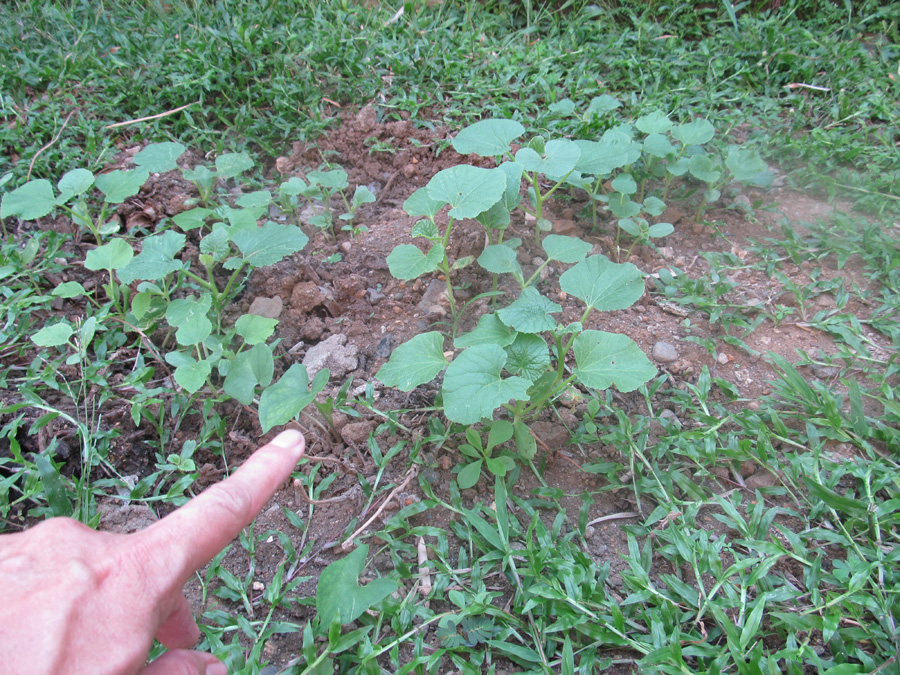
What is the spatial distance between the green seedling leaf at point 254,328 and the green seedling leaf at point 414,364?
45 cm

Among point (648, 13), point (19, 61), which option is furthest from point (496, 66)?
point (19, 61)

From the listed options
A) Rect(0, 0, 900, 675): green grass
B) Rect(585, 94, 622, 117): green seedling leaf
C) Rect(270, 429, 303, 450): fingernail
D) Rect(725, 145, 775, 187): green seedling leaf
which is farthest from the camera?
Rect(585, 94, 622, 117): green seedling leaf

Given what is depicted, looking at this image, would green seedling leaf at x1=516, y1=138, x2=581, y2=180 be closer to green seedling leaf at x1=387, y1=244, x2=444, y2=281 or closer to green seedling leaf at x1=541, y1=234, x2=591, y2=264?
green seedling leaf at x1=541, y1=234, x2=591, y2=264

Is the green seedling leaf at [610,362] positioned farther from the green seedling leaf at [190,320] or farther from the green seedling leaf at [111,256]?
the green seedling leaf at [111,256]

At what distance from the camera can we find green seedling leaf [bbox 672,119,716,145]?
239cm

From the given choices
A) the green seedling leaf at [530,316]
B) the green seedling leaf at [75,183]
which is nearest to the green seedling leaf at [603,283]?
the green seedling leaf at [530,316]

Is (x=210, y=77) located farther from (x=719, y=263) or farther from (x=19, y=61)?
(x=719, y=263)

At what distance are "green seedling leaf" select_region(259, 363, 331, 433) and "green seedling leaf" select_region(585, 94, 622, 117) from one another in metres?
1.93

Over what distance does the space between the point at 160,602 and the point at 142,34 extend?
138 inches

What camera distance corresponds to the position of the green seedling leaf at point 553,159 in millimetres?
1984

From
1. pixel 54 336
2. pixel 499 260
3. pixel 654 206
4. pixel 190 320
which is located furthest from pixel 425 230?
pixel 54 336

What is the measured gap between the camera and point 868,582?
1365mm

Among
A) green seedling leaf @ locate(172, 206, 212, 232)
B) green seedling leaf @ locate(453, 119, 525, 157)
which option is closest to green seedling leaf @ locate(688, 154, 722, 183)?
green seedling leaf @ locate(453, 119, 525, 157)

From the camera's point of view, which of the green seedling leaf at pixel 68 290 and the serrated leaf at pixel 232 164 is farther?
the serrated leaf at pixel 232 164
